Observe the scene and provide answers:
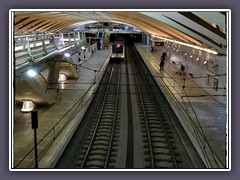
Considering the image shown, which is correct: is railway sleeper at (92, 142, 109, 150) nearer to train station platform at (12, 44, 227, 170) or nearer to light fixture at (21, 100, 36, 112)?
train station platform at (12, 44, 227, 170)

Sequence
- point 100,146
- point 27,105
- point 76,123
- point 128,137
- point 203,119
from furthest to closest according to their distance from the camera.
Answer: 1. point 27,105
2. point 203,119
3. point 76,123
4. point 128,137
5. point 100,146

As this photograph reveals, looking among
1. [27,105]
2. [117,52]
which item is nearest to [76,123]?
[27,105]

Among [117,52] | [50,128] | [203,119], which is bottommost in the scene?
[50,128]

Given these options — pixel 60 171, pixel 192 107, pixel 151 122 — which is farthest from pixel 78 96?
pixel 60 171

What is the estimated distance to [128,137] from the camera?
40.3 feet

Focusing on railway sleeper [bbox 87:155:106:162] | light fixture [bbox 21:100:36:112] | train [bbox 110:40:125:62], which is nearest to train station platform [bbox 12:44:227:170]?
light fixture [bbox 21:100:36:112]

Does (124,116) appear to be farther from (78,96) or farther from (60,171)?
(60,171)

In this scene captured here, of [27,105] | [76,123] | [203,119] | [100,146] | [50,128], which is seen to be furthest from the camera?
[27,105]

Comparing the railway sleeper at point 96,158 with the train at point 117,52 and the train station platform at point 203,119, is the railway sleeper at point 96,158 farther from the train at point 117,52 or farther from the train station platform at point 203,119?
the train at point 117,52

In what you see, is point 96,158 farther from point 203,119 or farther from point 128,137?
point 203,119

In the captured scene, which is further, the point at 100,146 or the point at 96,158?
the point at 100,146

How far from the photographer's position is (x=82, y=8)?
454 centimetres

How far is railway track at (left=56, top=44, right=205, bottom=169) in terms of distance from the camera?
9938 mm

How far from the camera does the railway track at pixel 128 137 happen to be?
9.94m
